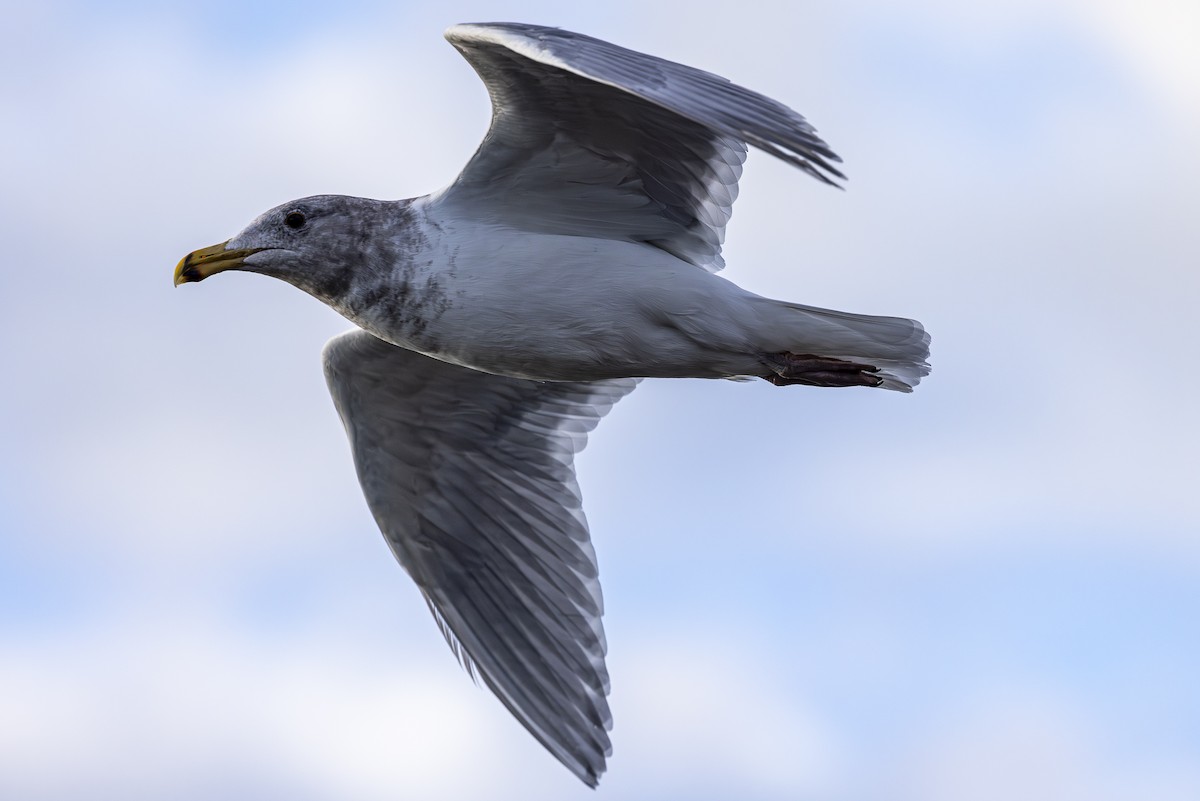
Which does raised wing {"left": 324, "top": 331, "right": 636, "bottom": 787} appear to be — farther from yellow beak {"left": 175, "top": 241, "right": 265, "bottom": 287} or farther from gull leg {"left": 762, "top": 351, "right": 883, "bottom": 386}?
gull leg {"left": 762, "top": 351, "right": 883, "bottom": 386}

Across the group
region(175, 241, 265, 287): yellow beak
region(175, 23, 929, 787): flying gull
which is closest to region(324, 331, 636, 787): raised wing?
region(175, 23, 929, 787): flying gull

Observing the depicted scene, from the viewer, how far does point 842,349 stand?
359 inches

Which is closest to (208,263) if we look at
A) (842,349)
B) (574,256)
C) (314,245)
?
(314,245)

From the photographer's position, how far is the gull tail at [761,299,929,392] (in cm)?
894

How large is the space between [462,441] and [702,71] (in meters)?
3.18

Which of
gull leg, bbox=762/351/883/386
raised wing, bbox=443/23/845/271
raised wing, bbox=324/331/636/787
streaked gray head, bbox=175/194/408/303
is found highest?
raised wing, bbox=443/23/845/271

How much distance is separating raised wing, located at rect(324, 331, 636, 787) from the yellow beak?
1.06 meters

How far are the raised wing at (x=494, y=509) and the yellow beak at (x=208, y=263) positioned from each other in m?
1.06

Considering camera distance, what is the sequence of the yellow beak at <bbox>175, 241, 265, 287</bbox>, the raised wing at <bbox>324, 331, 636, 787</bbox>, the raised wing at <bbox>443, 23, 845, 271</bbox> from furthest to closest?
the raised wing at <bbox>324, 331, 636, 787</bbox>
the yellow beak at <bbox>175, 241, 265, 287</bbox>
the raised wing at <bbox>443, 23, 845, 271</bbox>

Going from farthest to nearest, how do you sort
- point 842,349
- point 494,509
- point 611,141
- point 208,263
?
point 494,509 → point 208,263 → point 842,349 → point 611,141

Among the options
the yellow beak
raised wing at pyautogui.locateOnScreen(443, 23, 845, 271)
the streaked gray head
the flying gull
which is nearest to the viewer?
raised wing at pyautogui.locateOnScreen(443, 23, 845, 271)

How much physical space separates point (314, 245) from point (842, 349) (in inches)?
104

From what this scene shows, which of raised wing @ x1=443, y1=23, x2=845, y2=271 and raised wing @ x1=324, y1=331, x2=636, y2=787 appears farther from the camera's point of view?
raised wing @ x1=324, y1=331, x2=636, y2=787

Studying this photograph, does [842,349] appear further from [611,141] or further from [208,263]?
[208,263]
